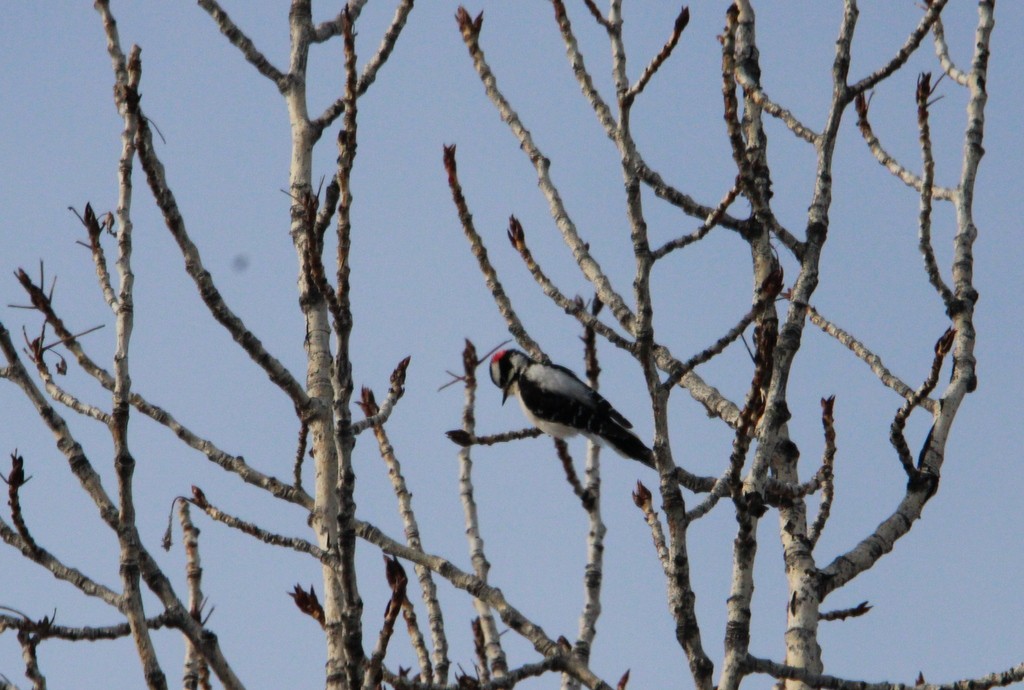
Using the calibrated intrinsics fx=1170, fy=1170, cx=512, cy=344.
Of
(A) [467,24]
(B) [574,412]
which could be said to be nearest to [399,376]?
(A) [467,24]

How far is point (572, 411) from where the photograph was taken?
770cm

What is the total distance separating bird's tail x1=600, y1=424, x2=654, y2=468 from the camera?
771 cm

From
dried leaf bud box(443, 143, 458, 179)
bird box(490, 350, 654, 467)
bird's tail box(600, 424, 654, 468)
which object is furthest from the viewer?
bird's tail box(600, 424, 654, 468)

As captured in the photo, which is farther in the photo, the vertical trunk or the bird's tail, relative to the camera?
the bird's tail

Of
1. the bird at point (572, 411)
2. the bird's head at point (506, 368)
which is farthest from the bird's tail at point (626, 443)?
the bird's head at point (506, 368)

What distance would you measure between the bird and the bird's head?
0.38m

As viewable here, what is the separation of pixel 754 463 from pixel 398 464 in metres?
2.21

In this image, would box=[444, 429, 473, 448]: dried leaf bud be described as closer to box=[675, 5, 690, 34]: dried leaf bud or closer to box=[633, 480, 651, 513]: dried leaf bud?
box=[633, 480, 651, 513]: dried leaf bud

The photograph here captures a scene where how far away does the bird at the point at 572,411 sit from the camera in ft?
24.9

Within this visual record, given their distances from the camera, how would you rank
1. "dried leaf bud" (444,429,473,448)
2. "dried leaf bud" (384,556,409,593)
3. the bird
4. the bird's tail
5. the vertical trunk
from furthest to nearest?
the bird's tail < the bird < "dried leaf bud" (444,429,473,448) < the vertical trunk < "dried leaf bud" (384,556,409,593)

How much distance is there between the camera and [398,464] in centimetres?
546

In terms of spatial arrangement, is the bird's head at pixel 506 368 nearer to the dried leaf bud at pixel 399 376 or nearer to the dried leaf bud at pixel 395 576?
the dried leaf bud at pixel 399 376

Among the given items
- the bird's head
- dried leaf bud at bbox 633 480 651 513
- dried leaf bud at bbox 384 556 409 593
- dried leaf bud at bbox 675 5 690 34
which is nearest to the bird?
the bird's head

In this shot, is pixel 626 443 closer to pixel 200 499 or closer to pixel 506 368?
pixel 506 368
